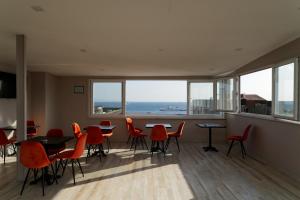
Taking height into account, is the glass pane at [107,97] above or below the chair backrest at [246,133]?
above

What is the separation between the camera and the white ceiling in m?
3.17

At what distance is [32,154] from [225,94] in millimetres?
6252

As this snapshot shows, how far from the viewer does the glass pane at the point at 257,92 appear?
19.5 feet

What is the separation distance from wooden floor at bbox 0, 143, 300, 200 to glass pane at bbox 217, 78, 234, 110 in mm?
2204

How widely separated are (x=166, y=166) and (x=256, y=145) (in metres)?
2.43

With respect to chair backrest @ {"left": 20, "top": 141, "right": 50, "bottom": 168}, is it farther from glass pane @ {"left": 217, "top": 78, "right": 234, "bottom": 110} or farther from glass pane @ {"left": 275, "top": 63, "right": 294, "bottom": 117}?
glass pane @ {"left": 217, "top": 78, "right": 234, "bottom": 110}

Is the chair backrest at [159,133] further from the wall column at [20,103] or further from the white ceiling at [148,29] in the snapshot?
the wall column at [20,103]

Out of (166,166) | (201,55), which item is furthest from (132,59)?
(166,166)

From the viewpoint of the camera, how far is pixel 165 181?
15.0 feet

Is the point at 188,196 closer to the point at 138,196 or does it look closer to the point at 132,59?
the point at 138,196

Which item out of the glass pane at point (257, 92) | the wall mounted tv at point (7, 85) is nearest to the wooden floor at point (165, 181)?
the glass pane at point (257, 92)

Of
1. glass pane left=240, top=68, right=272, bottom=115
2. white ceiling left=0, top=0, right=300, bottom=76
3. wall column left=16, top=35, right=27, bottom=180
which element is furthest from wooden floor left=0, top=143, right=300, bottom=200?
white ceiling left=0, top=0, right=300, bottom=76

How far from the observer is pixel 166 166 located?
5.62 meters

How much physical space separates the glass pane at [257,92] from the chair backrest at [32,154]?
4.97 meters
